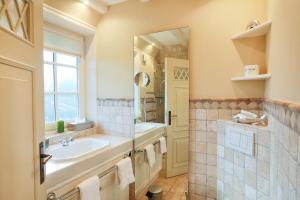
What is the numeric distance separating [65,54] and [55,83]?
16.1 inches

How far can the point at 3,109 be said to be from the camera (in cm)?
77

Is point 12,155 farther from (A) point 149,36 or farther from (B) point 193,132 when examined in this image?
(A) point 149,36

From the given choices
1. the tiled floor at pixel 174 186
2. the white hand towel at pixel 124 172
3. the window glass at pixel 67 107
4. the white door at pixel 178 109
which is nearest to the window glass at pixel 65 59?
the window glass at pixel 67 107

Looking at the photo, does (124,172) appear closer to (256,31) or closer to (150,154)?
(150,154)

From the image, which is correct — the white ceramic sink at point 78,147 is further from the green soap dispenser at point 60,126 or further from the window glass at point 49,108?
the window glass at point 49,108

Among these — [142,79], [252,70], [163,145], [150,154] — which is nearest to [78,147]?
[150,154]

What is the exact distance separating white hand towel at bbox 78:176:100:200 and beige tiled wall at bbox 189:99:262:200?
998mm

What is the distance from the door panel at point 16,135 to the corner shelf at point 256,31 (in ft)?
5.41

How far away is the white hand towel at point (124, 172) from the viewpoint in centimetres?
196

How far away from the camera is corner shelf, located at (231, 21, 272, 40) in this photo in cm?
145

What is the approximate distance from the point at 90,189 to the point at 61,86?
1401 mm

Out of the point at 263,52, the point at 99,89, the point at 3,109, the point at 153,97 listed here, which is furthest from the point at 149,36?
the point at 3,109

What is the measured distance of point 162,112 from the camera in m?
2.14

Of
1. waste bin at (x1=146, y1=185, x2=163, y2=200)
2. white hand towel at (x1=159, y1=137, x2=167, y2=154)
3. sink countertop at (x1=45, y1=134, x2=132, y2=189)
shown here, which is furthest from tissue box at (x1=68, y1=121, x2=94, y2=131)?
waste bin at (x1=146, y1=185, x2=163, y2=200)
